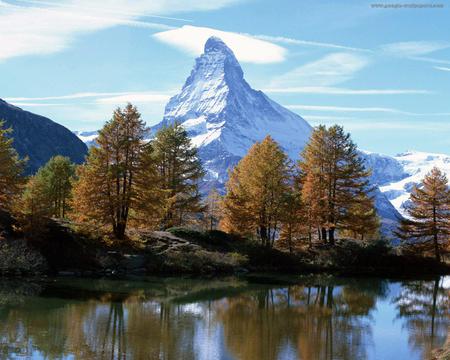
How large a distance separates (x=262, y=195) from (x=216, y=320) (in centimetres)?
2455

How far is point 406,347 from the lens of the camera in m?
23.2

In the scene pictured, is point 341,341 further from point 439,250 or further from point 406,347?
point 439,250

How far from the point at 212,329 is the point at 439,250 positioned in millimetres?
39843

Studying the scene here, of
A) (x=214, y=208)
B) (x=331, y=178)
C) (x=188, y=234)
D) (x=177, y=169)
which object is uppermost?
(x=177, y=169)

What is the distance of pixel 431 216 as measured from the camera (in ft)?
190

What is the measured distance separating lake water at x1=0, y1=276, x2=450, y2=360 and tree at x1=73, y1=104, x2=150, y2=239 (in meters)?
7.59

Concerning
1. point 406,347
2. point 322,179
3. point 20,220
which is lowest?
point 406,347

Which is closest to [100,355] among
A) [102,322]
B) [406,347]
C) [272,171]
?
[102,322]

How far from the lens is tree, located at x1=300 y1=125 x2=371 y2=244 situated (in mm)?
53344

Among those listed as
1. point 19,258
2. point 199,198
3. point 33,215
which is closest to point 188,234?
point 199,198

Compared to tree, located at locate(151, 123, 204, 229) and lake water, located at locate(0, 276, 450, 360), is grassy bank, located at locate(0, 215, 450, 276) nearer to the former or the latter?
lake water, located at locate(0, 276, 450, 360)

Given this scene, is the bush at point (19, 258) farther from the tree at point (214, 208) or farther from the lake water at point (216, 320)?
the tree at point (214, 208)

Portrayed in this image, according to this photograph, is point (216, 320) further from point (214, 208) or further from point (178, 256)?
point (214, 208)

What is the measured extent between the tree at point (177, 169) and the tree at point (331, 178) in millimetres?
10649
